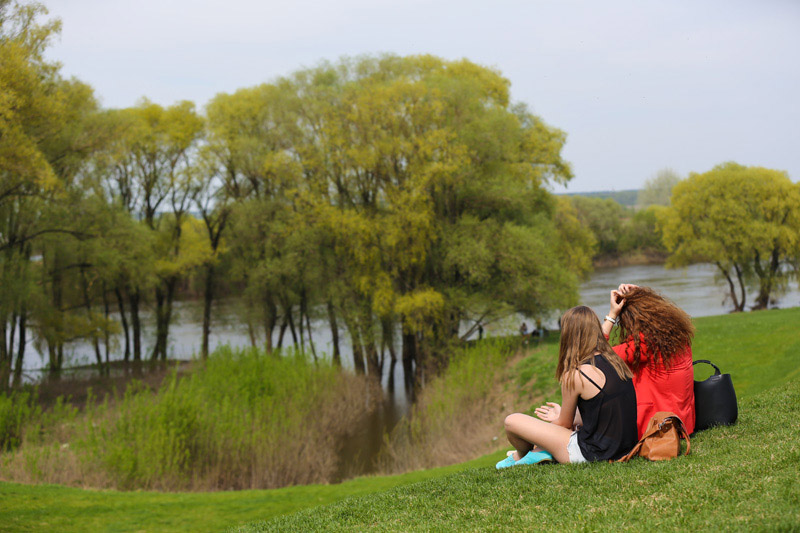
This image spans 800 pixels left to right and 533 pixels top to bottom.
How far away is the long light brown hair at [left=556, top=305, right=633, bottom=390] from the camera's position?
5.41m

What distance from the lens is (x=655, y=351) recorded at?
18.9 ft

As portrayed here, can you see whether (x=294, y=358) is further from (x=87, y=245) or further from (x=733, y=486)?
(x=733, y=486)

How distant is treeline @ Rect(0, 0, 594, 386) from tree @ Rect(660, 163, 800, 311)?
11536 millimetres

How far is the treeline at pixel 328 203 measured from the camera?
2566 cm

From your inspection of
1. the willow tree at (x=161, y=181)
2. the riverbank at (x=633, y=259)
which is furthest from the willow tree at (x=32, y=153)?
the riverbank at (x=633, y=259)

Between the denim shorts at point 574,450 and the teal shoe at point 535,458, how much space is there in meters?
0.25

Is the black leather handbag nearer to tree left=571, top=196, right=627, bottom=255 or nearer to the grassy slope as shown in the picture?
the grassy slope

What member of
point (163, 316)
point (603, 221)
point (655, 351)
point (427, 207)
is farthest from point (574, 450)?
point (603, 221)

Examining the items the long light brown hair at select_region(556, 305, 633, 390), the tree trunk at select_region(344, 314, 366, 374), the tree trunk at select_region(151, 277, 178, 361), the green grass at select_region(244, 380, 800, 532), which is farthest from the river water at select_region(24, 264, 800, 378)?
the long light brown hair at select_region(556, 305, 633, 390)

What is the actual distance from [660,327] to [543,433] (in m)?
1.49

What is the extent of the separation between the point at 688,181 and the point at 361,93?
80.6ft

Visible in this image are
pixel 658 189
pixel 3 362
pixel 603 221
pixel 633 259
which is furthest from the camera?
pixel 658 189

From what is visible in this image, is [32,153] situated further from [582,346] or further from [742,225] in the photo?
[742,225]

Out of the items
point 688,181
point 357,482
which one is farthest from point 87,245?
point 688,181
